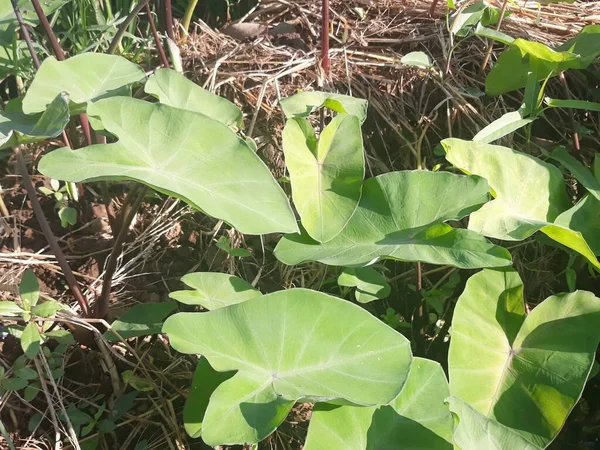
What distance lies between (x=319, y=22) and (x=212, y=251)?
69 centimetres

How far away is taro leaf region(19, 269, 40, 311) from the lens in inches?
42.7

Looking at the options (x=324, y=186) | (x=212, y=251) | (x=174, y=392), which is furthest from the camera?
(x=212, y=251)

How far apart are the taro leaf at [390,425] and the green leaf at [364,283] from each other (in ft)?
0.72

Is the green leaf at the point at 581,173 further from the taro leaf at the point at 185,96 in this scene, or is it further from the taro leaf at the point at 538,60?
the taro leaf at the point at 185,96

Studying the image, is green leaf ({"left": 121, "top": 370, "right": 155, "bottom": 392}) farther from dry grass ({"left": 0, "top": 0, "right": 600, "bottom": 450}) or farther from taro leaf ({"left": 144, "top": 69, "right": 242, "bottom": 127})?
taro leaf ({"left": 144, "top": 69, "right": 242, "bottom": 127})

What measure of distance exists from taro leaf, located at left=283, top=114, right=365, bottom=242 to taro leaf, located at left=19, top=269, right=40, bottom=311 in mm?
477

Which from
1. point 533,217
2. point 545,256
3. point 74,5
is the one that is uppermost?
point 74,5

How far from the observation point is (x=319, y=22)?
5.46 ft

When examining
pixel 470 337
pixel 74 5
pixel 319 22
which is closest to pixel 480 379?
pixel 470 337

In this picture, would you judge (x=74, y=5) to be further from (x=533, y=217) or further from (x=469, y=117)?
(x=533, y=217)

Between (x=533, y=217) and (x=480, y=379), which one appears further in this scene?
(x=533, y=217)

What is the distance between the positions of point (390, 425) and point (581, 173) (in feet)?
2.17

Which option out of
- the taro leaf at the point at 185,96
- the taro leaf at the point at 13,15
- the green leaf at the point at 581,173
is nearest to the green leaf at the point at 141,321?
the taro leaf at the point at 185,96

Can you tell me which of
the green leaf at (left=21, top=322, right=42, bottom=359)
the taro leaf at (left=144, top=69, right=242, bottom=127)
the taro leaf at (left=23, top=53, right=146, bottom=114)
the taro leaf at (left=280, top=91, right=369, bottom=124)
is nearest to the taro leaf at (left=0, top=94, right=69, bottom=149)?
the taro leaf at (left=23, top=53, right=146, bottom=114)
